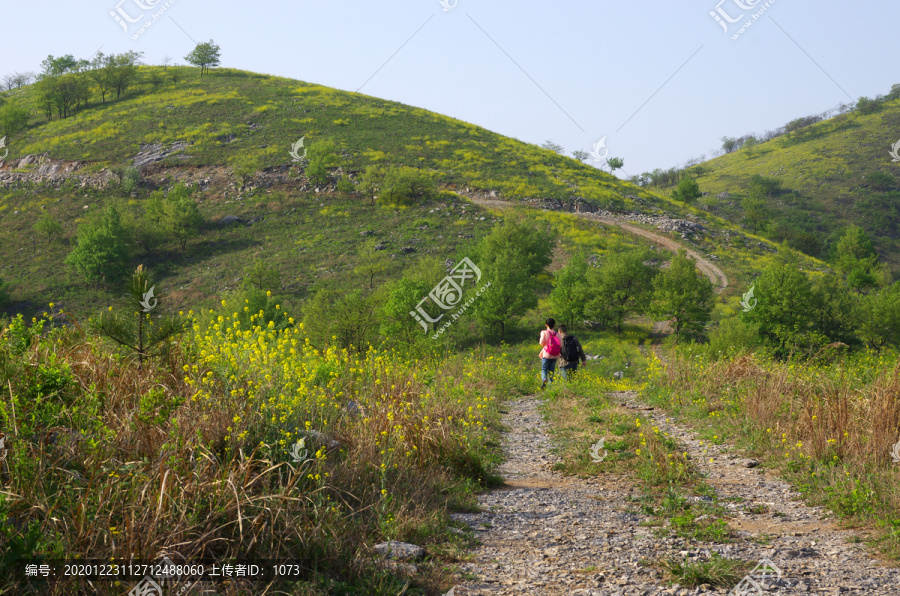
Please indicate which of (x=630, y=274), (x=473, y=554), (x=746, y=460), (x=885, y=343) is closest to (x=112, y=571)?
(x=473, y=554)

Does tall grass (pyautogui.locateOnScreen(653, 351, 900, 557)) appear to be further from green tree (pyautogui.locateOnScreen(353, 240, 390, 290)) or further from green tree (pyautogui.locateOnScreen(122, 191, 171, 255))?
green tree (pyautogui.locateOnScreen(122, 191, 171, 255))

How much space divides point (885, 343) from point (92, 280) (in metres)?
60.3

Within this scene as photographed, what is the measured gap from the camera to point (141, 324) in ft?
15.6

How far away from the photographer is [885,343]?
39.4 metres

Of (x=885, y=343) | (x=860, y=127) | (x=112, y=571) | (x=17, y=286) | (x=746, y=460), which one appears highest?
(x=860, y=127)

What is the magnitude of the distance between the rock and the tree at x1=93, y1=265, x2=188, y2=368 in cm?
247

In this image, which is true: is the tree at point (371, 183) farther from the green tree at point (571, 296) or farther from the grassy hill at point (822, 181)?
the grassy hill at point (822, 181)

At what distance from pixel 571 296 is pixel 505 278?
203 inches

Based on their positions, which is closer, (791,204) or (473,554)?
(473,554)

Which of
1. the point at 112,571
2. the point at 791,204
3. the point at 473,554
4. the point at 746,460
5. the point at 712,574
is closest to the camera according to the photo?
the point at 112,571

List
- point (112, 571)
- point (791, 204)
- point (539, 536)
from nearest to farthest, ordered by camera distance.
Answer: point (112, 571)
point (539, 536)
point (791, 204)

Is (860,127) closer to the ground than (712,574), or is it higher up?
higher up

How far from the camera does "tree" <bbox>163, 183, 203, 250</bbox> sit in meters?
54.0

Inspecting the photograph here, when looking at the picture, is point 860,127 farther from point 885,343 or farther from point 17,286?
point 17,286
